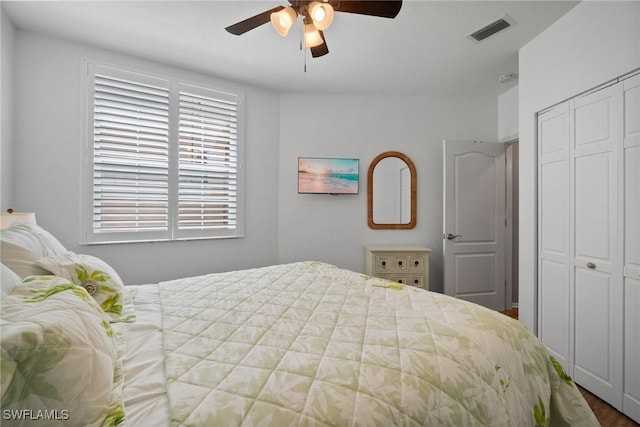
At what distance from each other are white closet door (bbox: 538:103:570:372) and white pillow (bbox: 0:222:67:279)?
3186mm

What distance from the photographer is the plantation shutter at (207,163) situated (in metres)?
3.07

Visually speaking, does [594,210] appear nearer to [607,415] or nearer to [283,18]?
[607,415]

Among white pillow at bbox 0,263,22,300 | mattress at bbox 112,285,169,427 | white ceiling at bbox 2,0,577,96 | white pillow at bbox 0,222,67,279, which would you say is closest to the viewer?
mattress at bbox 112,285,169,427

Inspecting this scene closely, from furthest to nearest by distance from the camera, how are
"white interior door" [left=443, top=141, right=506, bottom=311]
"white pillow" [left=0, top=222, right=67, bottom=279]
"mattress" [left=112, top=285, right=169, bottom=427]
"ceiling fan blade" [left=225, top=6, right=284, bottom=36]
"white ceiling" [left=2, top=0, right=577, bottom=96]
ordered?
1. "white interior door" [left=443, top=141, right=506, bottom=311]
2. "white ceiling" [left=2, top=0, right=577, bottom=96]
3. "ceiling fan blade" [left=225, top=6, right=284, bottom=36]
4. "white pillow" [left=0, top=222, right=67, bottom=279]
5. "mattress" [left=112, top=285, right=169, bottom=427]

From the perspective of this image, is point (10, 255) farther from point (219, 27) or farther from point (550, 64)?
point (550, 64)

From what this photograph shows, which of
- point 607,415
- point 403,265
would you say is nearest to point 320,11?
point 403,265

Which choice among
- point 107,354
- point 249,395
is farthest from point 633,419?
point 107,354

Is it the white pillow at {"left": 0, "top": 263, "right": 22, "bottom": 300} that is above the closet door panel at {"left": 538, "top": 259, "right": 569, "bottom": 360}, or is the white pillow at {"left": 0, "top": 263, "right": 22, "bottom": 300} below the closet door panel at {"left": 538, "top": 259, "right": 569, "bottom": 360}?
above

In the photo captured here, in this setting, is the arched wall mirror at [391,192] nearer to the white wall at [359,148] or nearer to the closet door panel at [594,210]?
the white wall at [359,148]

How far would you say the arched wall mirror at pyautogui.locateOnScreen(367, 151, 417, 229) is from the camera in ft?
12.2

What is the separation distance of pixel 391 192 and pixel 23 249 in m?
3.34

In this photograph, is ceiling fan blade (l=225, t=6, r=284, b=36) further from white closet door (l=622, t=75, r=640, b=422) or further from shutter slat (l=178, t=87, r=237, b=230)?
white closet door (l=622, t=75, r=640, b=422)

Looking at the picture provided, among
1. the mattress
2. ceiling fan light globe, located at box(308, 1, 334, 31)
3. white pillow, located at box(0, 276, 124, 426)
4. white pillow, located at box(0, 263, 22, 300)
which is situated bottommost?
the mattress

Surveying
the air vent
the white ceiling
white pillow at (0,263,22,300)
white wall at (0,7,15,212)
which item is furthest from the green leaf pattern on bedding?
the air vent
